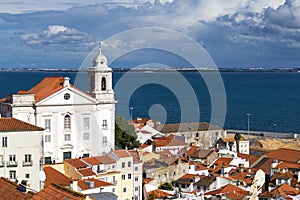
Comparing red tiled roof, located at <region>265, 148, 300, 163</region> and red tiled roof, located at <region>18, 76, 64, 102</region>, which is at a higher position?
red tiled roof, located at <region>18, 76, 64, 102</region>

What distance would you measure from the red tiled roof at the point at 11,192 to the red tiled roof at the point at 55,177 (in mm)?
11131

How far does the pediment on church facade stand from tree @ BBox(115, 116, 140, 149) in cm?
444

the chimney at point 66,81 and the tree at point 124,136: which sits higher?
the chimney at point 66,81

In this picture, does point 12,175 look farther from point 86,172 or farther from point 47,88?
point 47,88

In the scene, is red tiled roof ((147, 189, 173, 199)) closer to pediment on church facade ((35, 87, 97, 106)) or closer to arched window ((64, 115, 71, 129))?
arched window ((64, 115, 71, 129))

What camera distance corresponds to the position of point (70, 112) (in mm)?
35031

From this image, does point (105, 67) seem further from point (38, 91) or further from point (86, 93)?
point (38, 91)

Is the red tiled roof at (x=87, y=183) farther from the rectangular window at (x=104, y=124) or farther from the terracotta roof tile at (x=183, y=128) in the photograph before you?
the terracotta roof tile at (x=183, y=128)

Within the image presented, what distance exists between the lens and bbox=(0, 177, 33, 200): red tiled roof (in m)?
11.5

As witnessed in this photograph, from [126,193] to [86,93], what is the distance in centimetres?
1043

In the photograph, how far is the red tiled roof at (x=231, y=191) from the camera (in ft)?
84.7

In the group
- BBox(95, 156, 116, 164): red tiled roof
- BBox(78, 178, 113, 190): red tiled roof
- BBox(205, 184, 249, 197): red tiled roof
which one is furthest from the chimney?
BBox(205, 184, 249, 197): red tiled roof

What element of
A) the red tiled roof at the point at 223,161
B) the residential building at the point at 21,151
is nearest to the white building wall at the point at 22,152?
the residential building at the point at 21,151

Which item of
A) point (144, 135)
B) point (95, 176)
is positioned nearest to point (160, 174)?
point (95, 176)
